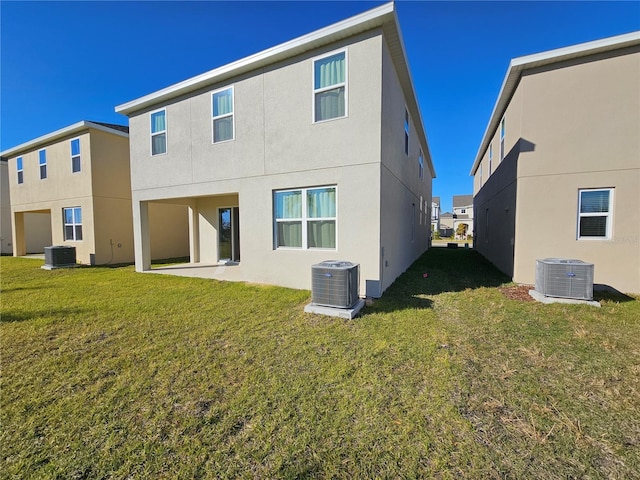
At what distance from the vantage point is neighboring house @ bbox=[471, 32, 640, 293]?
21.6ft

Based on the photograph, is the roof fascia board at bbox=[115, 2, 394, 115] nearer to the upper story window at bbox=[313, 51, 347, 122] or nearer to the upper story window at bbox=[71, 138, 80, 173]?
the upper story window at bbox=[313, 51, 347, 122]

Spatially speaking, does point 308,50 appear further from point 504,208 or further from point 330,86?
point 504,208

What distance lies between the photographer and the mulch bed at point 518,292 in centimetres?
631

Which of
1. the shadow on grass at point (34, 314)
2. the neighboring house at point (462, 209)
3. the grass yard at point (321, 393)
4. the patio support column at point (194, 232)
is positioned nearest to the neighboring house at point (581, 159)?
the grass yard at point (321, 393)

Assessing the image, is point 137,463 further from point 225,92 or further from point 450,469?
point 225,92

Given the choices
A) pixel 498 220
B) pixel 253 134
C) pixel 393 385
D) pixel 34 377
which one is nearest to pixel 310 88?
pixel 253 134

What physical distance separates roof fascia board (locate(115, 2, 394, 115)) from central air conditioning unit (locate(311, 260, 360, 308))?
497cm

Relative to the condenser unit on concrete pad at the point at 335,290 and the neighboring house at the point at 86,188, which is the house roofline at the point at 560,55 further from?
the neighboring house at the point at 86,188

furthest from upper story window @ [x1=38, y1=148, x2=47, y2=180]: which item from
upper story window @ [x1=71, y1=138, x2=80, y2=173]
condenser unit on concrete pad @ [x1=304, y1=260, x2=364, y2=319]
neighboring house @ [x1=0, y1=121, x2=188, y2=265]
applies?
condenser unit on concrete pad @ [x1=304, y1=260, x2=364, y2=319]

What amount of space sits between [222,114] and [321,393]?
780 centimetres

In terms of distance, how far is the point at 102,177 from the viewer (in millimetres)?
12297

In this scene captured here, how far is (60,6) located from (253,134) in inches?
231

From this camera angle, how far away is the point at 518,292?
6824mm

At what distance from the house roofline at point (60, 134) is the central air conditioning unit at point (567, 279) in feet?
54.5
